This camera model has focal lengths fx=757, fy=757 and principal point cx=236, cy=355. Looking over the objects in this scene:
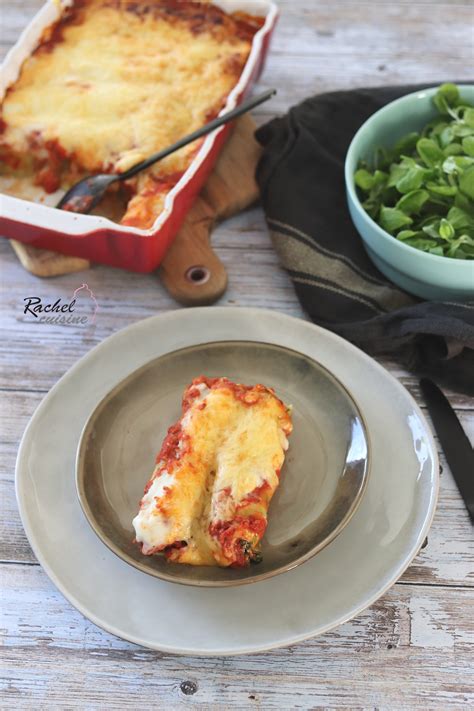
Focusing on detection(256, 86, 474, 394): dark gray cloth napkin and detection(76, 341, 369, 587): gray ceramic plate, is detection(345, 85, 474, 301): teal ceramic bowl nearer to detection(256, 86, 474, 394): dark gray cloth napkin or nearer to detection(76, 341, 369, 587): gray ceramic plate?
detection(256, 86, 474, 394): dark gray cloth napkin

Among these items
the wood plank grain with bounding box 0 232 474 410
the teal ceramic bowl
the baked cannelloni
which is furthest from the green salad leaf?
the baked cannelloni

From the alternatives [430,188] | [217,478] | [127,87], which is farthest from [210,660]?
[127,87]

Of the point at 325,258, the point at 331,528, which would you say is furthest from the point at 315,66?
the point at 331,528

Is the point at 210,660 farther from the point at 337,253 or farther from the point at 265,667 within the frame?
the point at 337,253

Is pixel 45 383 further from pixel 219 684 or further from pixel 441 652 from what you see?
pixel 441 652

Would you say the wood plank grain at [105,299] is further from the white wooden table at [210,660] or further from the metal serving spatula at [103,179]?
the metal serving spatula at [103,179]
